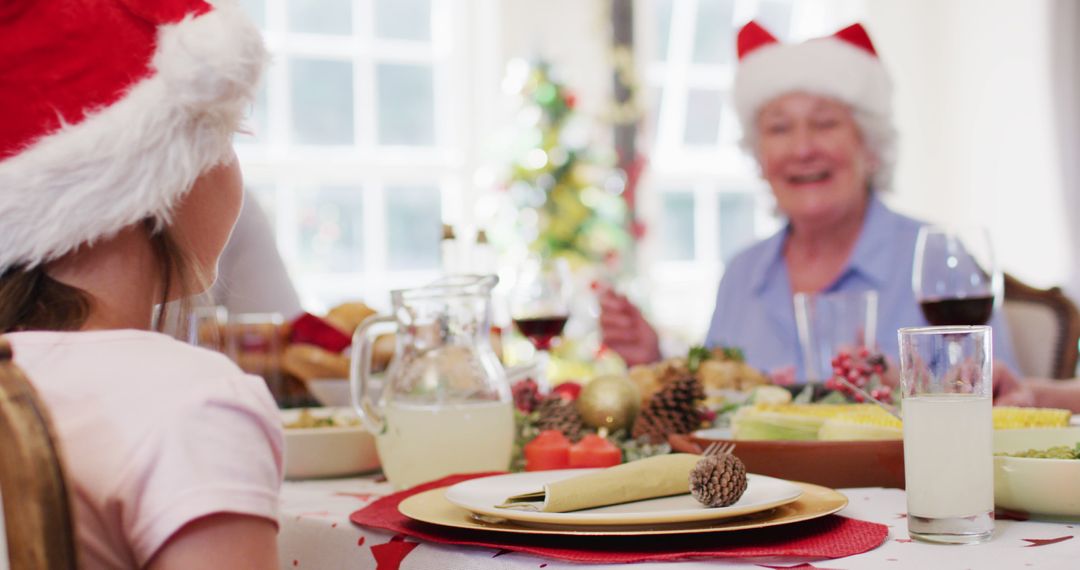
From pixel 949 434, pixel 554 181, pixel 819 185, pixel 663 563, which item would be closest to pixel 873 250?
pixel 819 185

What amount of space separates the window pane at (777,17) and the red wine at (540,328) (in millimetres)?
4833

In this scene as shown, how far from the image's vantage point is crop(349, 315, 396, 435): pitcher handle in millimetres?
1129

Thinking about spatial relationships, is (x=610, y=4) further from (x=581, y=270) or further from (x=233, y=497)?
(x=233, y=497)

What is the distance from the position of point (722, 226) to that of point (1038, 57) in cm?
182

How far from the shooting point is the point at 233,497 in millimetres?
617

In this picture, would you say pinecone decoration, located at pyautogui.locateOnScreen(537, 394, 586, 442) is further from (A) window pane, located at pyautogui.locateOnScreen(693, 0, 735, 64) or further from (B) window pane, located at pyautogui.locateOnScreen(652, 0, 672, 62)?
(A) window pane, located at pyautogui.locateOnScreen(693, 0, 735, 64)

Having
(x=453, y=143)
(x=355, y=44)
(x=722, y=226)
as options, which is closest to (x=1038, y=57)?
(x=722, y=226)

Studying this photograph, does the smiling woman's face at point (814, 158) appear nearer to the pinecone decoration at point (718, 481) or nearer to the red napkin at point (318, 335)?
the red napkin at point (318, 335)

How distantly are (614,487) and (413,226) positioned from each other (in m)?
4.51

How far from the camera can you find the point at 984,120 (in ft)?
19.6

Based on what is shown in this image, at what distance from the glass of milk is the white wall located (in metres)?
5.11

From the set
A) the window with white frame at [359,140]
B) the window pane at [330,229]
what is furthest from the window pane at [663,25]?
the window pane at [330,229]

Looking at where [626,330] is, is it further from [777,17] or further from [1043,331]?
[777,17]

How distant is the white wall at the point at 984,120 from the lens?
18.2 feet
